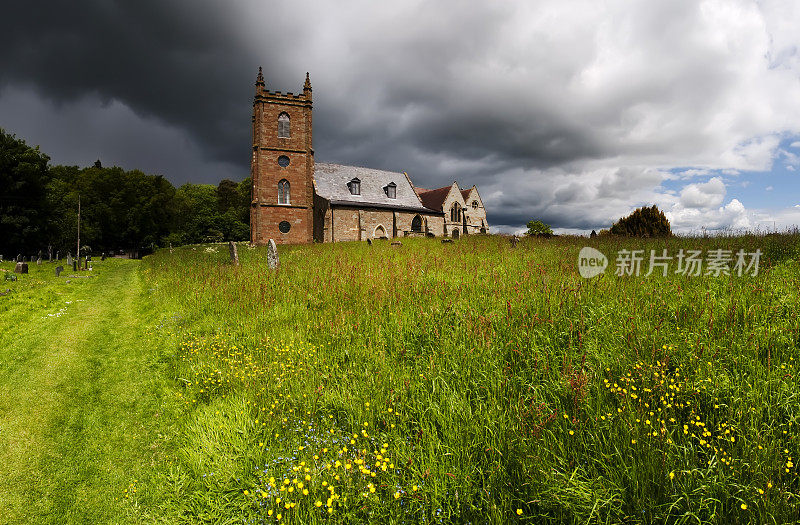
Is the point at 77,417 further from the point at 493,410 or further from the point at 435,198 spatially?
the point at 435,198

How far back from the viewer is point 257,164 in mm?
33125

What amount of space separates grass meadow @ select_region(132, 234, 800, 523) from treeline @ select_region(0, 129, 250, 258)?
38156 millimetres

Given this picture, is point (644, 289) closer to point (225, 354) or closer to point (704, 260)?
point (704, 260)

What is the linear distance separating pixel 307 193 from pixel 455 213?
22.8 meters

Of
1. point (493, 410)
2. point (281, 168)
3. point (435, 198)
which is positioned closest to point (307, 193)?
point (281, 168)

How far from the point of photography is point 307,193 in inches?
1363

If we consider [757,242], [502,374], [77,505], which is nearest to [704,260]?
[757,242]

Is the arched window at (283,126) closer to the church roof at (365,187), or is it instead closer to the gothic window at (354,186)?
the church roof at (365,187)

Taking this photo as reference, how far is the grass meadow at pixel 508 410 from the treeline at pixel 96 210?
38156 mm

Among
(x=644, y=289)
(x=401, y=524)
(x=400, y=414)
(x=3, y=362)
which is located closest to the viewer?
(x=401, y=524)

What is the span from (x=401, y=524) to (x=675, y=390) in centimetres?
297

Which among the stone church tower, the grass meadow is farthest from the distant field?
the stone church tower

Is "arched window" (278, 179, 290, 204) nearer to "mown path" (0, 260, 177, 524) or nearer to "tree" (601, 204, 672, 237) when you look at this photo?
"mown path" (0, 260, 177, 524)

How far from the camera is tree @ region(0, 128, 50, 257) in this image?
2881 cm
